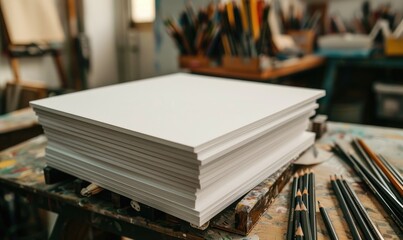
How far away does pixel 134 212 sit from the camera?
63cm

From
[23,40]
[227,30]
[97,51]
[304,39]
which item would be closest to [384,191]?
[227,30]

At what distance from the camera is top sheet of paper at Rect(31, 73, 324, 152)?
0.56 meters

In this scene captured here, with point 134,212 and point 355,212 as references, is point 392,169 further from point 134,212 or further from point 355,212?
point 134,212

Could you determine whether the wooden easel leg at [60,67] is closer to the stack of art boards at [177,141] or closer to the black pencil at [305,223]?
the stack of art boards at [177,141]

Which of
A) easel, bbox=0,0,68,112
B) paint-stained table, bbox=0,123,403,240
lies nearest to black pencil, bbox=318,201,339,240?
paint-stained table, bbox=0,123,403,240

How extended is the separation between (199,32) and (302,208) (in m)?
1.69

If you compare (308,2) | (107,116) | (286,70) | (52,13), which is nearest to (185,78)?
(107,116)

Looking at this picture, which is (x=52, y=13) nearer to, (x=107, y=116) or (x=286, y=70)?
(x=286, y=70)

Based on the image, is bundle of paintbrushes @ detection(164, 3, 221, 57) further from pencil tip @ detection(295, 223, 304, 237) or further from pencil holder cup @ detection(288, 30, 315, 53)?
pencil tip @ detection(295, 223, 304, 237)

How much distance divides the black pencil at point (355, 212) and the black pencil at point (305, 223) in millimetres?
90

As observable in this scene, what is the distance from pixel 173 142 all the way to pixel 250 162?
0.70ft

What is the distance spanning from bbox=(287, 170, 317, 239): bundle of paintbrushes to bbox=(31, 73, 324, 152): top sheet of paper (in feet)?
0.55

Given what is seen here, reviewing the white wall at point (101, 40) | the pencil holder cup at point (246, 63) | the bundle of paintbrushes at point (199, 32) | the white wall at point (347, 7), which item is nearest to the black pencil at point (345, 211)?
the pencil holder cup at point (246, 63)

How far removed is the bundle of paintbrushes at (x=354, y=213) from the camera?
→ 0.54 m
